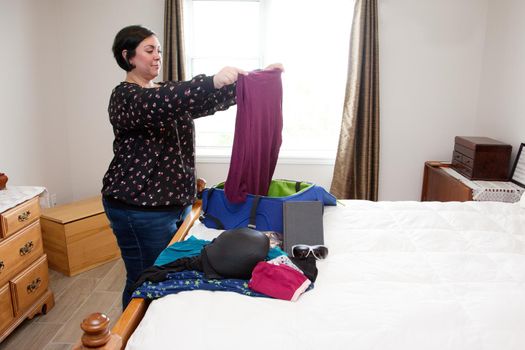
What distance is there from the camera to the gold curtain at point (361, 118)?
3.29 meters

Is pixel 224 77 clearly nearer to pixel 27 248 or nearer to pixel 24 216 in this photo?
pixel 24 216

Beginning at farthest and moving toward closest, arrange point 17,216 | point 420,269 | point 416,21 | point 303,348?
1. point 416,21
2. point 17,216
3. point 420,269
4. point 303,348

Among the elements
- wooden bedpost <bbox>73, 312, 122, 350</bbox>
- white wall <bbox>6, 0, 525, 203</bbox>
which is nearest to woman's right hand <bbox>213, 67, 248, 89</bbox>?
wooden bedpost <bbox>73, 312, 122, 350</bbox>

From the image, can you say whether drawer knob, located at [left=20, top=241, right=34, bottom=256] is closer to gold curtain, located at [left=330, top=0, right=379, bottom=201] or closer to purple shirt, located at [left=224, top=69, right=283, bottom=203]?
purple shirt, located at [left=224, top=69, right=283, bottom=203]

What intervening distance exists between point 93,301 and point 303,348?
1.94 meters

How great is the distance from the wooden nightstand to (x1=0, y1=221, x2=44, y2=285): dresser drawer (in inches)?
102

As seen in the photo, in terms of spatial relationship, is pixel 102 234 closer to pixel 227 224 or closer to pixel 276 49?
pixel 227 224

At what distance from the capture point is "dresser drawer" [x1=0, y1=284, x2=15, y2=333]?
2.05m

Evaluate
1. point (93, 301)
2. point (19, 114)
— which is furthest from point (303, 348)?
point (19, 114)

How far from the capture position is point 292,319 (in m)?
1.14

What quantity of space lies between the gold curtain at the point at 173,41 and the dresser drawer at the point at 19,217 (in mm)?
1522

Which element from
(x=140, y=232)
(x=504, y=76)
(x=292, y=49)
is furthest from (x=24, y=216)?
(x=504, y=76)

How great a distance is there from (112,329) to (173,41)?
2.65 meters

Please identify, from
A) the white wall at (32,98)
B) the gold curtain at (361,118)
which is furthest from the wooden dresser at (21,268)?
the gold curtain at (361,118)
